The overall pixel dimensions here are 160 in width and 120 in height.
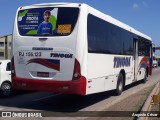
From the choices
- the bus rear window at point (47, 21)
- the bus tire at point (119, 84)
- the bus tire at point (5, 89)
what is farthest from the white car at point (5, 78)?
the bus tire at point (119, 84)

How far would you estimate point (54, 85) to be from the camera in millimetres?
10367

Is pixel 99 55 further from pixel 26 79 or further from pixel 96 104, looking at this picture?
pixel 26 79

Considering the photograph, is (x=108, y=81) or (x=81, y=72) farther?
(x=108, y=81)

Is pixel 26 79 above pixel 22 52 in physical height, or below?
below

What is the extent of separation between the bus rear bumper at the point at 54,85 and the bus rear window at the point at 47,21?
60.7 inches

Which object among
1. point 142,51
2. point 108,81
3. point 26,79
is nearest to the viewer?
point 26,79

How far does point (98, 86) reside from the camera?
1140 centimetres

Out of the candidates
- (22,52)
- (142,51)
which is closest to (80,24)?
(22,52)

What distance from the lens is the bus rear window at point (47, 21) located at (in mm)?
10383

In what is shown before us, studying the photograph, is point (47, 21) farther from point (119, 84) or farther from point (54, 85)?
point (119, 84)

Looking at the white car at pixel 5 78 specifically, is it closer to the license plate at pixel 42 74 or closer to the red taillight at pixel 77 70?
the license plate at pixel 42 74

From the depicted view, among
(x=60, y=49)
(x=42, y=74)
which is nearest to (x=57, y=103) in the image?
(x=42, y=74)

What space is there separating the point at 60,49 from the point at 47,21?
1084mm

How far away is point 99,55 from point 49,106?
2547 millimetres
